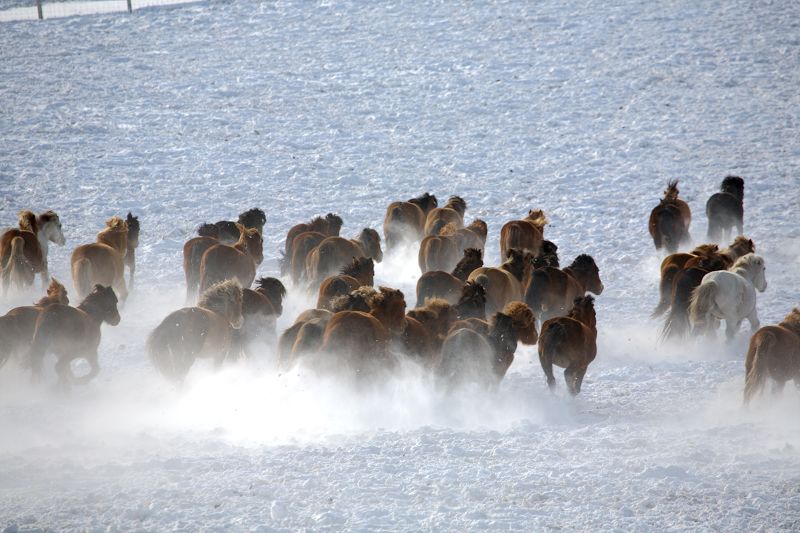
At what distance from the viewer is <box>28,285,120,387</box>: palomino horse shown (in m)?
8.82

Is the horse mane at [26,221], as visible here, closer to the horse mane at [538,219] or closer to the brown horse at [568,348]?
the horse mane at [538,219]

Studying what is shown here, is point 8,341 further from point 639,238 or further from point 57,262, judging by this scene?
point 639,238

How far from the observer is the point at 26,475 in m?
6.89

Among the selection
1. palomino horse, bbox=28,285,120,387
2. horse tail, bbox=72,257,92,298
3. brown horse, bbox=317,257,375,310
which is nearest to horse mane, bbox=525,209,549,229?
brown horse, bbox=317,257,375,310

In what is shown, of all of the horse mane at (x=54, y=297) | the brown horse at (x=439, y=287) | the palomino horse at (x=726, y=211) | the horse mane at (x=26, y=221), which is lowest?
the horse mane at (x=54, y=297)

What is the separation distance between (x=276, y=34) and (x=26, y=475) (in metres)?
19.3

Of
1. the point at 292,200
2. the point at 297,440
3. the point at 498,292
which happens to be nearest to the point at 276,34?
the point at 292,200

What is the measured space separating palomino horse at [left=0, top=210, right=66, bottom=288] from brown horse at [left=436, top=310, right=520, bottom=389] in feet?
19.3

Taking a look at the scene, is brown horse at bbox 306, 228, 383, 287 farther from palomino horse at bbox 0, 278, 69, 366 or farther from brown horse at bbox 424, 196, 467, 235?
palomino horse at bbox 0, 278, 69, 366

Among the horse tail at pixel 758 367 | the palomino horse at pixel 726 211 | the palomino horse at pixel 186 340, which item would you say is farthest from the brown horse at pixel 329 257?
the palomino horse at pixel 726 211

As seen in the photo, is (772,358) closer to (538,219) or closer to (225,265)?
(538,219)

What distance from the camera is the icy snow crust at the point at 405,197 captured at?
22.2ft

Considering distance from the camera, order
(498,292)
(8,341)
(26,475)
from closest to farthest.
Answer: (26,475) < (8,341) < (498,292)

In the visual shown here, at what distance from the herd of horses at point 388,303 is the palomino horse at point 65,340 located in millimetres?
13
